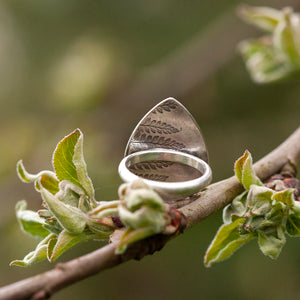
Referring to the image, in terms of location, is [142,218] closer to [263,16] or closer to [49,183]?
[49,183]

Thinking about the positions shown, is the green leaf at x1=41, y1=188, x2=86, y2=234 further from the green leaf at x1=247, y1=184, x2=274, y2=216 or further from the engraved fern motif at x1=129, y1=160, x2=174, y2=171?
the green leaf at x1=247, y1=184, x2=274, y2=216

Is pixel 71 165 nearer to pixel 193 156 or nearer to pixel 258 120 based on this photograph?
pixel 193 156

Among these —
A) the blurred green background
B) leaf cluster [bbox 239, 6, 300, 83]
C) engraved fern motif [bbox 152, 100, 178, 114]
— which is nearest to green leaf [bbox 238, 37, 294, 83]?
leaf cluster [bbox 239, 6, 300, 83]

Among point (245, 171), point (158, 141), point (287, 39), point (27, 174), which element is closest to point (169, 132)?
point (158, 141)

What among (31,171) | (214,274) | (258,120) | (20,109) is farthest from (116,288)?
(20,109)

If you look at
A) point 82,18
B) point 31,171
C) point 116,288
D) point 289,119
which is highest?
point 82,18

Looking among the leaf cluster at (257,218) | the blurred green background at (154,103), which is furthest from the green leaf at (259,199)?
the blurred green background at (154,103)

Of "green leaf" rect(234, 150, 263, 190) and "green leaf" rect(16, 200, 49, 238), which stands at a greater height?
"green leaf" rect(16, 200, 49, 238)
